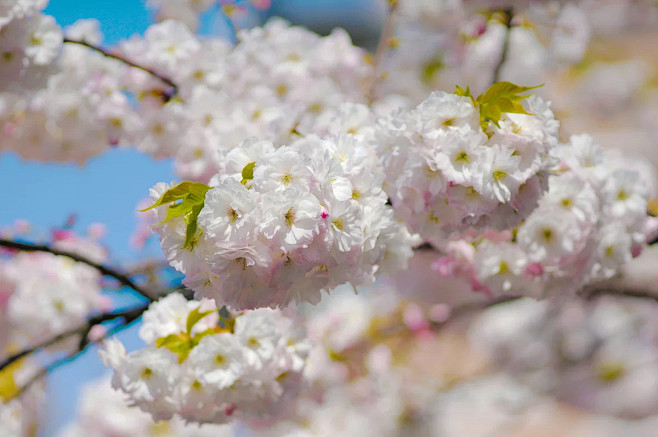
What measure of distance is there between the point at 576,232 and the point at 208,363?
83cm

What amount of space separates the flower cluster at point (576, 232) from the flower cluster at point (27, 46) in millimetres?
1287

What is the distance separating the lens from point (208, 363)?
1187 millimetres

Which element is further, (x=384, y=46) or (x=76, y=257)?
(x=384, y=46)

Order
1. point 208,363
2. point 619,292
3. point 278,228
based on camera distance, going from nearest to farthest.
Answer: point 278,228 < point 208,363 < point 619,292

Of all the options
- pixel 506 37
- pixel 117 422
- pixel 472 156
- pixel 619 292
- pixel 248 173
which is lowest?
pixel 117 422

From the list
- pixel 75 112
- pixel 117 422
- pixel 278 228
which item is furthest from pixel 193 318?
pixel 117 422

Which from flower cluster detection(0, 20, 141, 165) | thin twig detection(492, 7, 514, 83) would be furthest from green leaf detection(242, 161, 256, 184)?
thin twig detection(492, 7, 514, 83)

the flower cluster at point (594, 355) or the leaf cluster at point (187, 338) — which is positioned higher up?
the leaf cluster at point (187, 338)

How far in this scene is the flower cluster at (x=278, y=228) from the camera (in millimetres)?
796

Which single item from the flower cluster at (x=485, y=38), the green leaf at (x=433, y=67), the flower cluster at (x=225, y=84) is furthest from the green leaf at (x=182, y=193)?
the green leaf at (x=433, y=67)

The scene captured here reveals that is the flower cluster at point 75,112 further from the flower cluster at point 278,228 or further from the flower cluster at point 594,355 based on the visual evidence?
the flower cluster at point 594,355

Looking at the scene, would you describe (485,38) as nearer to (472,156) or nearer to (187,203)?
(472,156)

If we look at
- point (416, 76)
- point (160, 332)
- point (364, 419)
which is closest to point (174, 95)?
point (160, 332)

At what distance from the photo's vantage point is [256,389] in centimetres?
124
